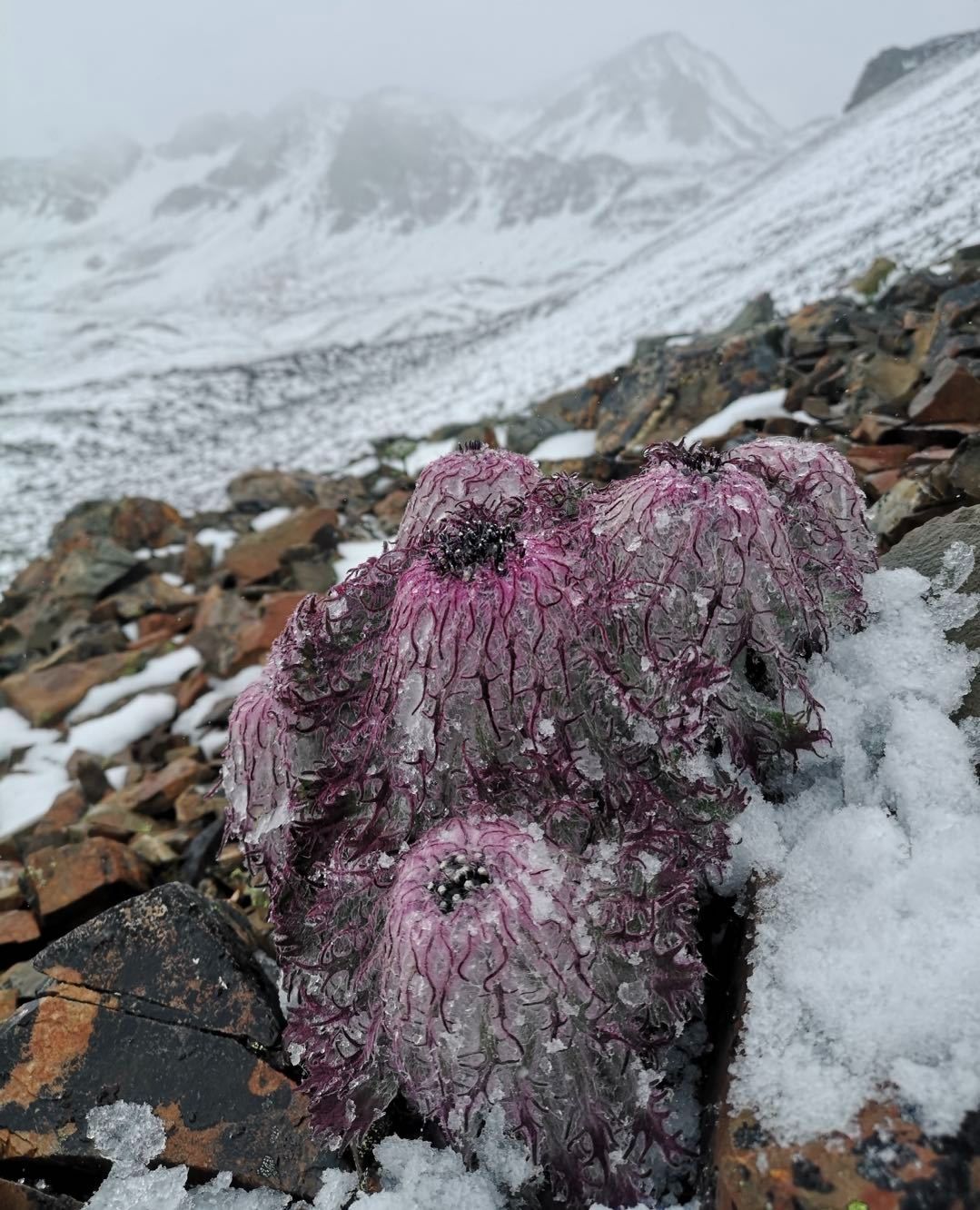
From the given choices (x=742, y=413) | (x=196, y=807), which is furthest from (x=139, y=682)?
(x=742, y=413)

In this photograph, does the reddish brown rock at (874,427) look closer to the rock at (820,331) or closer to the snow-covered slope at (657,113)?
the rock at (820,331)

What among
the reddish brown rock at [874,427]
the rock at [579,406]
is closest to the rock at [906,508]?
the reddish brown rock at [874,427]

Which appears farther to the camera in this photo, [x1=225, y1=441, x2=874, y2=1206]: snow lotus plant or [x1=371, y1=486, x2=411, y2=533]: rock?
[x1=371, y1=486, x2=411, y2=533]: rock

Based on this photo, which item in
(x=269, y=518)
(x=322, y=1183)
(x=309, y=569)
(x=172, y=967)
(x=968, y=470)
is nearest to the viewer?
(x=322, y=1183)

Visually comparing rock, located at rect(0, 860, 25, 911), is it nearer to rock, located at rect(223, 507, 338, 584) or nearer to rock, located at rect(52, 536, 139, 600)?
rock, located at rect(223, 507, 338, 584)

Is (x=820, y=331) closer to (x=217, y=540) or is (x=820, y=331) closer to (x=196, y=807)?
(x=217, y=540)

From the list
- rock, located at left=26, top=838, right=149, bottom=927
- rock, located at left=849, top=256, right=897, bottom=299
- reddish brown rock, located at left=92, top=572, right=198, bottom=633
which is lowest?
reddish brown rock, located at left=92, top=572, right=198, bottom=633

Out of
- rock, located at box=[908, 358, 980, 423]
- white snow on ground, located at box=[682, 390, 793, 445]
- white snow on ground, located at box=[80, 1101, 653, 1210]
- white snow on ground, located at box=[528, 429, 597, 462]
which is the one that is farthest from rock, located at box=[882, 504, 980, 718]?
white snow on ground, located at box=[528, 429, 597, 462]
